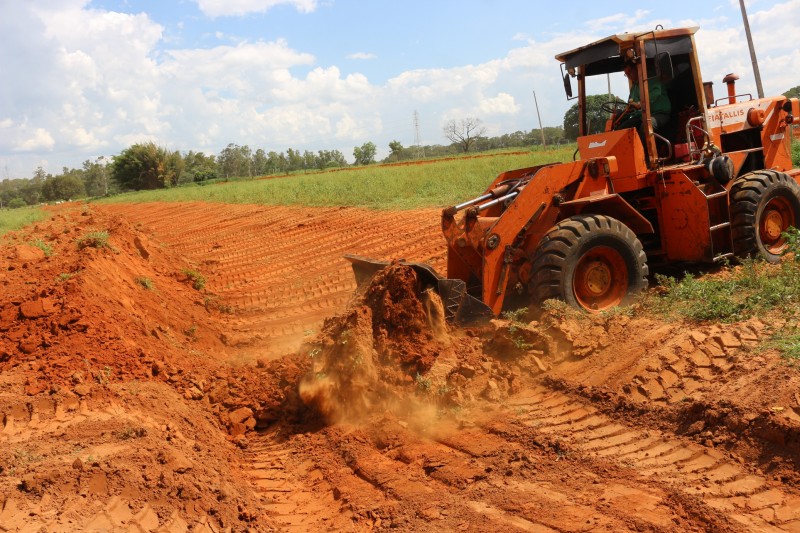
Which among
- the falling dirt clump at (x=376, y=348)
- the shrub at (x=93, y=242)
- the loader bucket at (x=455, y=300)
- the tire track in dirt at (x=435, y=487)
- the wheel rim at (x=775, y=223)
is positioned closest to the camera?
the tire track in dirt at (x=435, y=487)

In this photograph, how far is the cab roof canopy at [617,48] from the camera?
7094mm

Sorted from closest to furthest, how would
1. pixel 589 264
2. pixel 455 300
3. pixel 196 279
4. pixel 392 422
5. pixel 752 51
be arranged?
1. pixel 392 422
2. pixel 455 300
3. pixel 589 264
4. pixel 196 279
5. pixel 752 51

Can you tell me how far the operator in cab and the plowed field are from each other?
9.00ft

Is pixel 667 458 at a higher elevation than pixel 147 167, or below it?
below

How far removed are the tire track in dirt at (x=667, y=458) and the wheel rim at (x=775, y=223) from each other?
4.38 metres

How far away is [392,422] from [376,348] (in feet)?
2.69

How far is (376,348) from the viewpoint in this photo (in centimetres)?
576

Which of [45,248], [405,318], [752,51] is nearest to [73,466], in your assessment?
[405,318]

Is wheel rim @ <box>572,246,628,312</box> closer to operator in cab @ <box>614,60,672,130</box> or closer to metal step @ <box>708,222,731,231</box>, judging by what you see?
metal step @ <box>708,222,731,231</box>

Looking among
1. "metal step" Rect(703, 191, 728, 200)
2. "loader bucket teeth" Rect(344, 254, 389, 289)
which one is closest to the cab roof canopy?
"metal step" Rect(703, 191, 728, 200)

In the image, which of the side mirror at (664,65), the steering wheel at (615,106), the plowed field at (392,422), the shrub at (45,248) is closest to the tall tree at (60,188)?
the shrub at (45,248)

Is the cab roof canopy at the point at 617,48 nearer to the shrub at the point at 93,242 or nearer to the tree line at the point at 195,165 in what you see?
the shrub at the point at 93,242

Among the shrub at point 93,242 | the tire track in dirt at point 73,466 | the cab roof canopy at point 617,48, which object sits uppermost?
the cab roof canopy at point 617,48

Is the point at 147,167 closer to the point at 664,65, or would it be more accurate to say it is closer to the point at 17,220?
the point at 17,220
